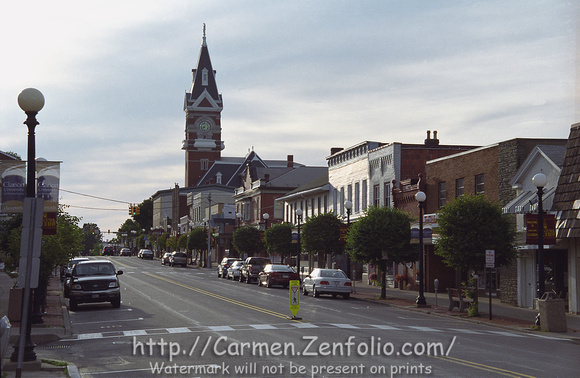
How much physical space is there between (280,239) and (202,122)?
85.3m

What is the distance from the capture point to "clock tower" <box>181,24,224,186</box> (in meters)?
142

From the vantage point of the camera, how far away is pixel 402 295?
40406 mm

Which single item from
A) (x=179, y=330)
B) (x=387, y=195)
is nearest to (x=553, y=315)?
(x=179, y=330)

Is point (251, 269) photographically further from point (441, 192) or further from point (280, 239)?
point (441, 192)

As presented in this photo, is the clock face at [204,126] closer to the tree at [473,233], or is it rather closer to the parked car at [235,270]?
the parked car at [235,270]

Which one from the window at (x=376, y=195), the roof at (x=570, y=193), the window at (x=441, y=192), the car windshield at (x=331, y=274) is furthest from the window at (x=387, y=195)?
the roof at (x=570, y=193)

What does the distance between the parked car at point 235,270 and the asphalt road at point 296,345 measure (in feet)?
88.3

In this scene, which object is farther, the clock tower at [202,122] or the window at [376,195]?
the clock tower at [202,122]

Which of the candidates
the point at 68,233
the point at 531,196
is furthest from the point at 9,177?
the point at 531,196

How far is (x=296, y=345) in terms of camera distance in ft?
55.3

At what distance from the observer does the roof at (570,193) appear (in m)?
29.2

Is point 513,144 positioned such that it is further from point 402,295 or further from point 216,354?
point 216,354

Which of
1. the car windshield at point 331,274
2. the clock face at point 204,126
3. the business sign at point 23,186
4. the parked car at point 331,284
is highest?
the clock face at point 204,126

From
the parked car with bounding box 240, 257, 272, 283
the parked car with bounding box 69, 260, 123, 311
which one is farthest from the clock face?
the parked car with bounding box 69, 260, 123, 311
